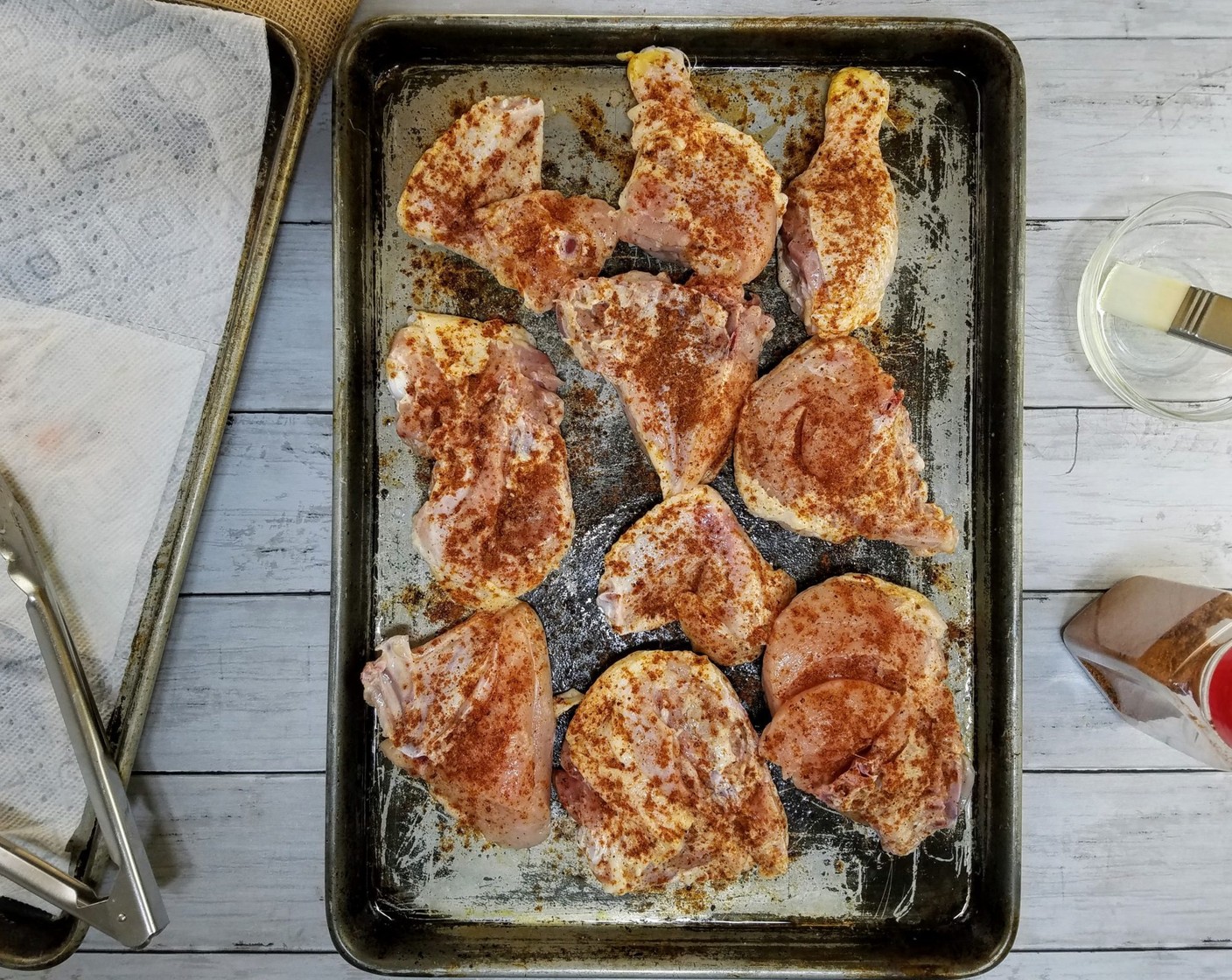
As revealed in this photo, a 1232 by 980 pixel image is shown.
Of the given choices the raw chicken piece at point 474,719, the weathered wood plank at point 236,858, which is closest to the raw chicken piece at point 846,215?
the raw chicken piece at point 474,719

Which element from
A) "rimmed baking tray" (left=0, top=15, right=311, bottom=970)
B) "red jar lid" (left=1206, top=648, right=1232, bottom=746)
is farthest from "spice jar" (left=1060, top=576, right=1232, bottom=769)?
"rimmed baking tray" (left=0, top=15, right=311, bottom=970)

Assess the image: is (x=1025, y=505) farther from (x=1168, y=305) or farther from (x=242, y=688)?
(x=242, y=688)

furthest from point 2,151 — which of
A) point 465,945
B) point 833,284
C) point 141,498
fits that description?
point 465,945

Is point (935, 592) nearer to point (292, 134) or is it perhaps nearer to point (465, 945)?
point (465, 945)

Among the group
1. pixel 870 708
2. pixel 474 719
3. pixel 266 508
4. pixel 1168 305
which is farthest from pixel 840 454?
pixel 266 508

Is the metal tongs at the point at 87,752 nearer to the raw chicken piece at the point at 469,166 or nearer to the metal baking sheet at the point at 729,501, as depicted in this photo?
the metal baking sheet at the point at 729,501
